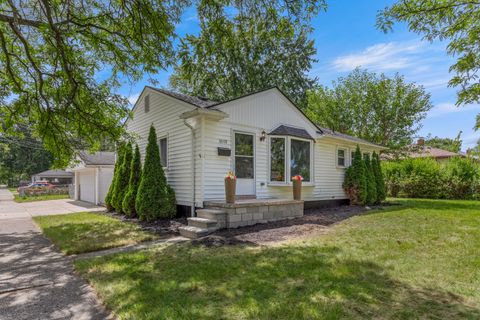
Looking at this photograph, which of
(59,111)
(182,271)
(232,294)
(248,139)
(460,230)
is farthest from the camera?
(248,139)

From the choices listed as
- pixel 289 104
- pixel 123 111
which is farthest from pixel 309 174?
pixel 123 111

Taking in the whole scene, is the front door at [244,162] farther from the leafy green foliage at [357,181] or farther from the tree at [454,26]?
the leafy green foliage at [357,181]

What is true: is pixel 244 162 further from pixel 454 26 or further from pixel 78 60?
pixel 454 26

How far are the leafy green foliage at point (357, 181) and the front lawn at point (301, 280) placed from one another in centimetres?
623

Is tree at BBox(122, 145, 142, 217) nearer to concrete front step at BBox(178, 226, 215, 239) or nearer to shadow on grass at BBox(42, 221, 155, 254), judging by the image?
shadow on grass at BBox(42, 221, 155, 254)

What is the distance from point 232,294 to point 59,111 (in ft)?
25.6

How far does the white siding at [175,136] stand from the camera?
340 inches

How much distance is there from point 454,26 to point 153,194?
8641 millimetres

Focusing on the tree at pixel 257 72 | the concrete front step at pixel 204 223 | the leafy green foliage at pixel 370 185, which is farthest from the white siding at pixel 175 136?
the leafy green foliage at pixel 370 185

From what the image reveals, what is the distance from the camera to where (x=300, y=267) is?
13.8ft

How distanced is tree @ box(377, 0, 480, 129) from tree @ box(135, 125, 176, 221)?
6.80 meters

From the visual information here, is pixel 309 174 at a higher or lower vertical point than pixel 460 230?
higher

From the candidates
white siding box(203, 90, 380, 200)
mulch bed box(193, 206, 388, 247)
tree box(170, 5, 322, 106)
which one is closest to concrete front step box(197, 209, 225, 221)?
mulch bed box(193, 206, 388, 247)

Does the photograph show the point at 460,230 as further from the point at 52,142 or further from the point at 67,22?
the point at 52,142
